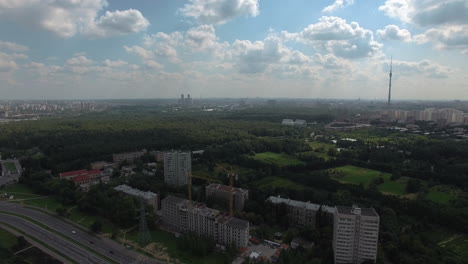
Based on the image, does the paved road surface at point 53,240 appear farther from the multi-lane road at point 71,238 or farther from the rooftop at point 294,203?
the rooftop at point 294,203

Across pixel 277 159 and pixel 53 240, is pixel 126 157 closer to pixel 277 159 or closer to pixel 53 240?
pixel 53 240

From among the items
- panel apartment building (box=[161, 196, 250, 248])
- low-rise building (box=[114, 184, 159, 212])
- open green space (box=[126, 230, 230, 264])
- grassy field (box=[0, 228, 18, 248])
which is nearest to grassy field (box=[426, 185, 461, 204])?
panel apartment building (box=[161, 196, 250, 248])

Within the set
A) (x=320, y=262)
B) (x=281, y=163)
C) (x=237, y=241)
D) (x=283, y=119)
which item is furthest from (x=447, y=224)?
(x=283, y=119)

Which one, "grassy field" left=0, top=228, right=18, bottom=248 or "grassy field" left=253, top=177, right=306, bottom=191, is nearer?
"grassy field" left=0, top=228, right=18, bottom=248

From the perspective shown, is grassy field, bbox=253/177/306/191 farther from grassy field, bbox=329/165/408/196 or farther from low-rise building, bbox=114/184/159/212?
low-rise building, bbox=114/184/159/212

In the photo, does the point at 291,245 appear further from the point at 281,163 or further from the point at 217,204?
the point at 281,163

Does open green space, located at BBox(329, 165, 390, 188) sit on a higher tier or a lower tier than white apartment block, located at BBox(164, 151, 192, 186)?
lower
